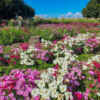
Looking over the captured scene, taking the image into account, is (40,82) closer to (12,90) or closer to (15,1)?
(12,90)

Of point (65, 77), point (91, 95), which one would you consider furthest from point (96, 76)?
point (65, 77)

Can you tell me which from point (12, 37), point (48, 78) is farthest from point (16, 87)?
point (12, 37)

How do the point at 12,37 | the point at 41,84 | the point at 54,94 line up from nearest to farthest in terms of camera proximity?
the point at 54,94, the point at 41,84, the point at 12,37

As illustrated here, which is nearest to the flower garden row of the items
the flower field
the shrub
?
the flower field

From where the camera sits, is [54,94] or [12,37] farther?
[12,37]

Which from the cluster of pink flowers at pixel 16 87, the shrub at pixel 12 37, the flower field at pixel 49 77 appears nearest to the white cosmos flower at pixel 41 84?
the flower field at pixel 49 77

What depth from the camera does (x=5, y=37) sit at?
800 cm

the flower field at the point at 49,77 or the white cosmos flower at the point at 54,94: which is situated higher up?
the flower field at the point at 49,77

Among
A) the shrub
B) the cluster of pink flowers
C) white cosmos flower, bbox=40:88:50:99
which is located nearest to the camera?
white cosmos flower, bbox=40:88:50:99

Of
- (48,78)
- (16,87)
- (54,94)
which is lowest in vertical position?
(54,94)

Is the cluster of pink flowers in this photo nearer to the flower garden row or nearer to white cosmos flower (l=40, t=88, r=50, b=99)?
the flower garden row

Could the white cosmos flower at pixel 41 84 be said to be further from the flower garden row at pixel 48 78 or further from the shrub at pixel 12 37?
the shrub at pixel 12 37

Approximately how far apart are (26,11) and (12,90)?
32192 mm

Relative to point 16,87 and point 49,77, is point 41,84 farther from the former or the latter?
point 16,87
